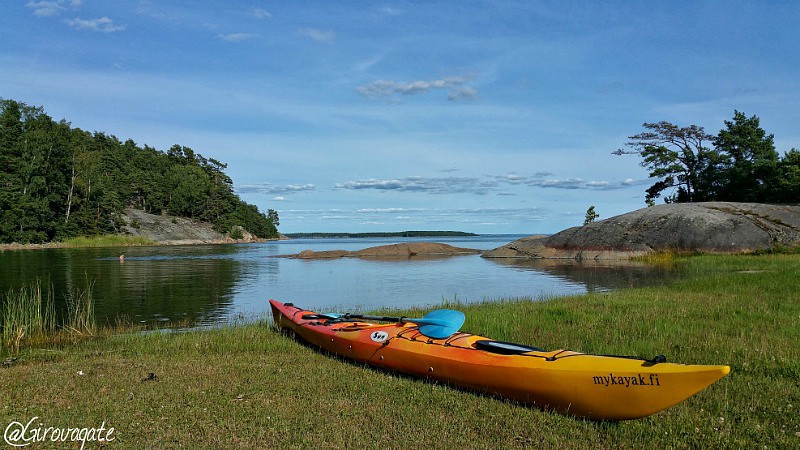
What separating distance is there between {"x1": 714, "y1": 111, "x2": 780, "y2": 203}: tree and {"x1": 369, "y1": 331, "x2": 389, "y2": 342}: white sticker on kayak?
39.9 meters

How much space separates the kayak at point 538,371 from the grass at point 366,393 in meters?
0.21

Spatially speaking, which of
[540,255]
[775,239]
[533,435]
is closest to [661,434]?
[533,435]

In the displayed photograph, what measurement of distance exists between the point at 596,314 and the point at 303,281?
18911 mm

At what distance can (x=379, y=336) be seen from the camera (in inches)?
369

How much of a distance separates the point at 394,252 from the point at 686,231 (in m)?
30.1

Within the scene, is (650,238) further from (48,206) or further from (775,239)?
(48,206)

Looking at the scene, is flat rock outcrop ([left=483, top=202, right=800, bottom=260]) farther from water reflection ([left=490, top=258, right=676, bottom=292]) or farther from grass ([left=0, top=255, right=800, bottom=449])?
grass ([left=0, top=255, right=800, bottom=449])

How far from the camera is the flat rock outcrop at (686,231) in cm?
3228

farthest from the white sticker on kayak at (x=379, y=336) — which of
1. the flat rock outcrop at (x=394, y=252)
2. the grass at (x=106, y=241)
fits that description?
the grass at (x=106, y=241)

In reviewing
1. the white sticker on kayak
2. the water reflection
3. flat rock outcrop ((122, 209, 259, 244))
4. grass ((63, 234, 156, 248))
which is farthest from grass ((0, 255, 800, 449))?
flat rock outcrop ((122, 209, 259, 244))

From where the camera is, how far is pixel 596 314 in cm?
1380

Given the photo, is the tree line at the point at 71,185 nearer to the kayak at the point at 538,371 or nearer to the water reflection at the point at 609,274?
the water reflection at the point at 609,274

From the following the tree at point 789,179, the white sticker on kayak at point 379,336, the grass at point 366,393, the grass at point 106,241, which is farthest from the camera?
the grass at point 106,241

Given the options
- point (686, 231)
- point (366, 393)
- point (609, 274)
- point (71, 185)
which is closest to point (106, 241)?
point (71, 185)
